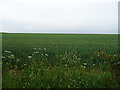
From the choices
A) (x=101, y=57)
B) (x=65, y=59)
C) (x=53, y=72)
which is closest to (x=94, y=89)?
(x=53, y=72)

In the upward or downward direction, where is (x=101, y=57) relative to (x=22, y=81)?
upward

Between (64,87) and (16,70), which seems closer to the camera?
(64,87)

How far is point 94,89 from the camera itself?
12.3 feet

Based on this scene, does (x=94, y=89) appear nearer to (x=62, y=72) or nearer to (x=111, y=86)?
(x=111, y=86)

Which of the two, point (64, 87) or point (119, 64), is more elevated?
point (119, 64)

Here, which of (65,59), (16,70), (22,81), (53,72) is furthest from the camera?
(65,59)

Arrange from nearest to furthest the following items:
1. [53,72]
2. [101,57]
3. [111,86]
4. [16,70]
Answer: [111,86], [53,72], [16,70], [101,57]

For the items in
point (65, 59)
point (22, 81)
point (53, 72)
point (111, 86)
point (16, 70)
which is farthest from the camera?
point (65, 59)

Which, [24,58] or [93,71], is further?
[24,58]

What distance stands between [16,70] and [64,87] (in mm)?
1604

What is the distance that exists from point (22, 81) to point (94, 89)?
5.53 feet

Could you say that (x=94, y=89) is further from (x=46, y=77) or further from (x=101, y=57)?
(x=101, y=57)

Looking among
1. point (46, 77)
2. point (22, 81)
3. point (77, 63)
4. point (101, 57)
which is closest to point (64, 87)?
point (46, 77)

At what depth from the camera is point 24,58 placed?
5.41 meters
